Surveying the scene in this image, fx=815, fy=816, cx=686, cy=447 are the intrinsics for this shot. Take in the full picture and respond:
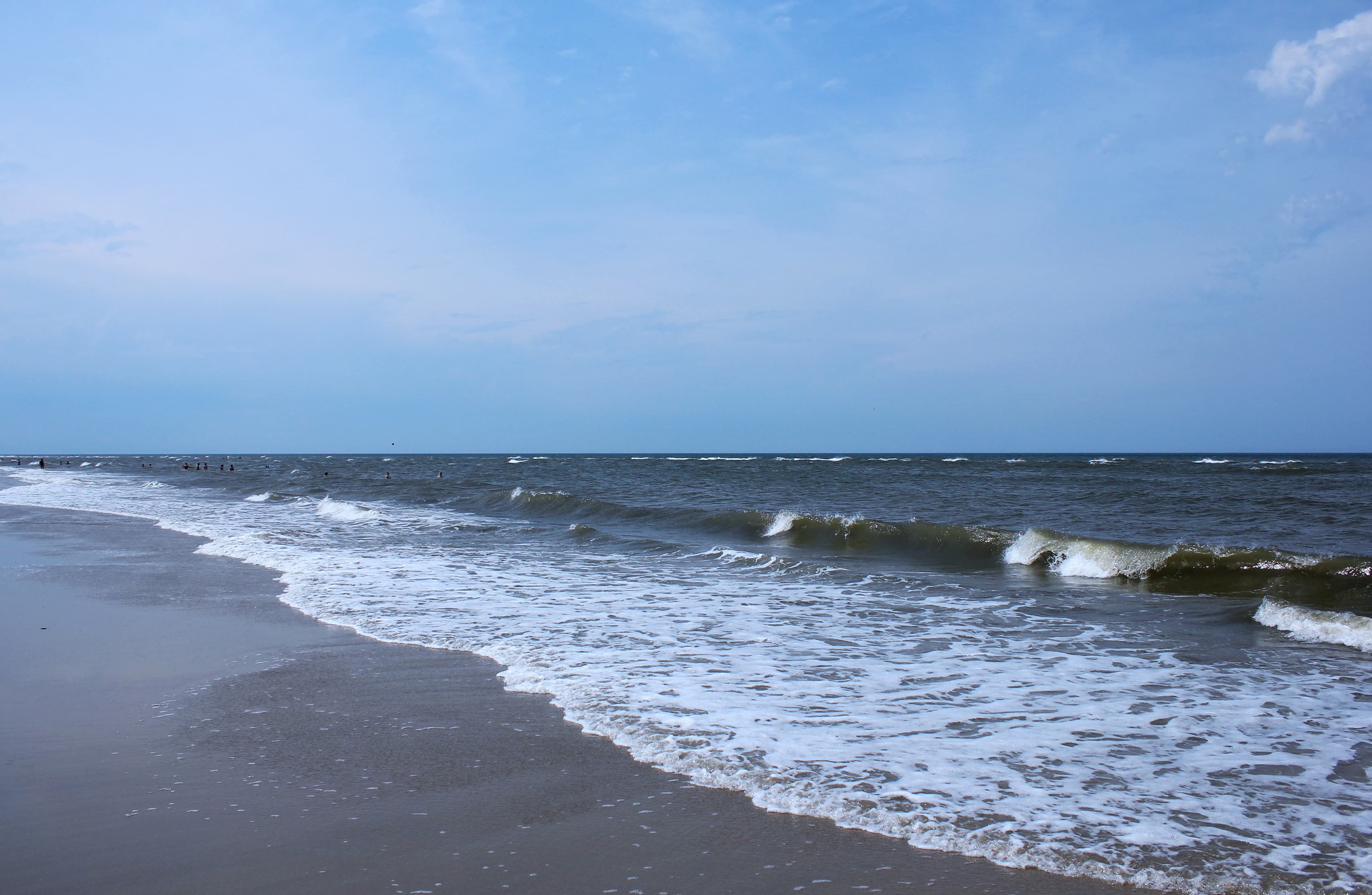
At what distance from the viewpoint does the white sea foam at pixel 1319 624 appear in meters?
8.01

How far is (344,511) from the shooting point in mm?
24578

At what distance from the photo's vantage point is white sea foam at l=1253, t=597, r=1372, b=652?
801 cm

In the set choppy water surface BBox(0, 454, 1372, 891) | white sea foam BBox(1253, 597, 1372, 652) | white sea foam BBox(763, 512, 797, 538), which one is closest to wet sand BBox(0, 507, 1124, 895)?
choppy water surface BBox(0, 454, 1372, 891)

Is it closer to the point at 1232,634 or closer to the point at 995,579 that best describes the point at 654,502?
the point at 995,579

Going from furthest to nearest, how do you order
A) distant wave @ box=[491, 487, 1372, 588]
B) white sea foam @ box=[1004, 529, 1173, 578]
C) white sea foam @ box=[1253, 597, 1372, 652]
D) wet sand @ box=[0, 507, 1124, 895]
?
white sea foam @ box=[1004, 529, 1173, 578], distant wave @ box=[491, 487, 1372, 588], white sea foam @ box=[1253, 597, 1372, 652], wet sand @ box=[0, 507, 1124, 895]

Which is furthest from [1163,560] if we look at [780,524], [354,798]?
[354,798]

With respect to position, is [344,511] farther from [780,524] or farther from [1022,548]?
[1022,548]

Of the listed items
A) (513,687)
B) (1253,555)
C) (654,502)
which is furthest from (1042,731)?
(654,502)

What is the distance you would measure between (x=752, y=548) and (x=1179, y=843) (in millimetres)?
13118

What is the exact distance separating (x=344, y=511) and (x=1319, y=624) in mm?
23358

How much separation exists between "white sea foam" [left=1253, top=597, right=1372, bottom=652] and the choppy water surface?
0.11 ft

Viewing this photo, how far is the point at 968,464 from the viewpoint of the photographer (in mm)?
60156

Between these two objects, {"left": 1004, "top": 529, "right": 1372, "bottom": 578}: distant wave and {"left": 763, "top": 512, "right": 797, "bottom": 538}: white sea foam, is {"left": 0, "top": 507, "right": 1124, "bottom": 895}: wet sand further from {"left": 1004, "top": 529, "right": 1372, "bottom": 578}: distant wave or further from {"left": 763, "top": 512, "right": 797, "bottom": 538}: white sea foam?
{"left": 763, "top": 512, "right": 797, "bottom": 538}: white sea foam

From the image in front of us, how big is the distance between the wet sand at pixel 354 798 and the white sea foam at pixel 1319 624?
672cm
